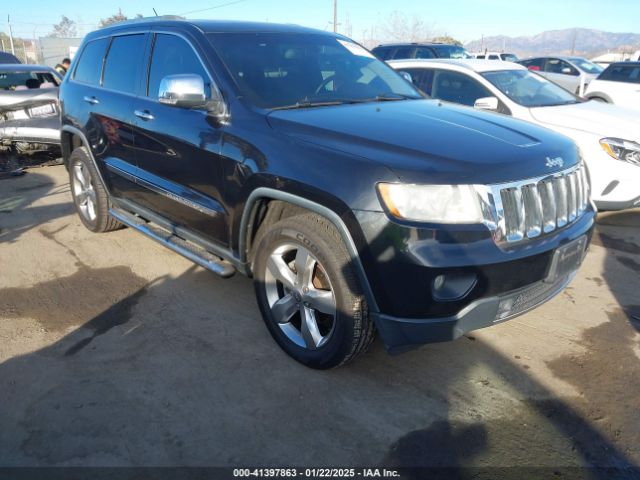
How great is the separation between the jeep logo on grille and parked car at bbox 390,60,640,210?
254 cm

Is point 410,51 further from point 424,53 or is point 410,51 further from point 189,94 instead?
point 189,94

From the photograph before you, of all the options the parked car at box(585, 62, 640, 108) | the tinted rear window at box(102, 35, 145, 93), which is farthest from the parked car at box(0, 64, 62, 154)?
the parked car at box(585, 62, 640, 108)

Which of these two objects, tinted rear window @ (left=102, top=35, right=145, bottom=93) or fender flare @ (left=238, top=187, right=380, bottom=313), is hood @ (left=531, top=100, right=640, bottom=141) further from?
tinted rear window @ (left=102, top=35, right=145, bottom=93)

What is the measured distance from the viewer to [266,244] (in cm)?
304

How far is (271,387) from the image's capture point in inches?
115

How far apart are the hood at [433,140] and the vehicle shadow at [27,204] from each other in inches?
155

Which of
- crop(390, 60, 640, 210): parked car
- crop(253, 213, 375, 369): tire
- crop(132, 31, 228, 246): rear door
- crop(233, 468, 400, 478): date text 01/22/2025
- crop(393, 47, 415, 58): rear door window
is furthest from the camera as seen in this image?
crop(393, 47, 415, 58): rear door window

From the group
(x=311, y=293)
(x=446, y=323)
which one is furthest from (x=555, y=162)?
(x=311, y=293)

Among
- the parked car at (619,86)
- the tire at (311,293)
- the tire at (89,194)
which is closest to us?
the tire at (311,293)

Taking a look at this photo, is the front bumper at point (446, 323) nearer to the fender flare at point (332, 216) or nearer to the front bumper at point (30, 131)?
the fender flare at point (332, 216)

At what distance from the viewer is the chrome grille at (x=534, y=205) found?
8.09 ft

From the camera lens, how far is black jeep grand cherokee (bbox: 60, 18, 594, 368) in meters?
2.41

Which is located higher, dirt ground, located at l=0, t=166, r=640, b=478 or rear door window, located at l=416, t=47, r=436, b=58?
rear door window, located at l=416, t=47, r=436, b=58

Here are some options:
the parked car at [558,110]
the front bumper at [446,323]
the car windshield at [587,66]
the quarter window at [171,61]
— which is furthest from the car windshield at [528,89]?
the car windshield at [587,66]
